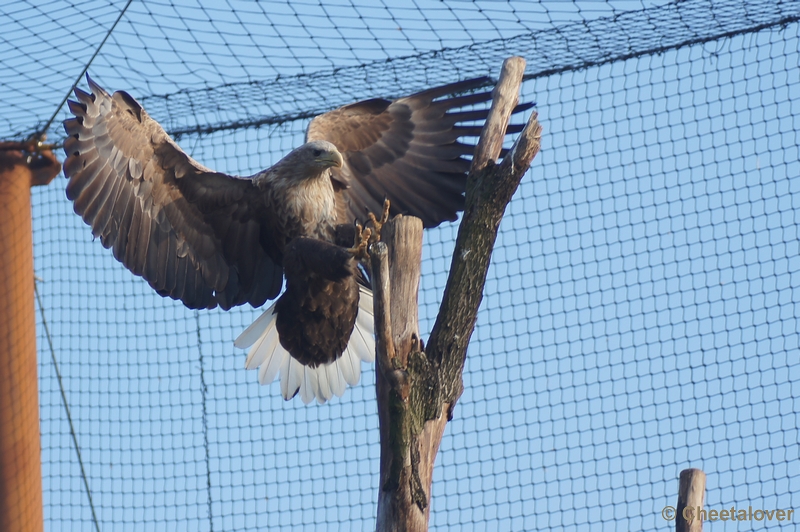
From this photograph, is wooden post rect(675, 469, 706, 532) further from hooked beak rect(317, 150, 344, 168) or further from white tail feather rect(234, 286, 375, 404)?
white tail feather rect(234, 286, 375, 404)

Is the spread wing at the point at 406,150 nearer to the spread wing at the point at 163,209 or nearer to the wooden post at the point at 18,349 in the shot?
the spread wing at the point at 163,209

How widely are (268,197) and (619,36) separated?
1.77m

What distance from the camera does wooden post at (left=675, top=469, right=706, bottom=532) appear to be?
3.15m

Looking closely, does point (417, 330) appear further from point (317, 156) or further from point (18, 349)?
point (18, 349)

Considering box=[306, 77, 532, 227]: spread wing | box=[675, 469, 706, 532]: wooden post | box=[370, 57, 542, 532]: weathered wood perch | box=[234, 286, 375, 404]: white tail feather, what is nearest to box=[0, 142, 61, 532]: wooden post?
box=[234, 286, 375, 404]: white tail feather

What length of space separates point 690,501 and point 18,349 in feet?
9.81

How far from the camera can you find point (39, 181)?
5430 mm

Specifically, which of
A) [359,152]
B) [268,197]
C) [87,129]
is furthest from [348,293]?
[87,129]

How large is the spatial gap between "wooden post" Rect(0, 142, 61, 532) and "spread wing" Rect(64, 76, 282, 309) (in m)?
0.67

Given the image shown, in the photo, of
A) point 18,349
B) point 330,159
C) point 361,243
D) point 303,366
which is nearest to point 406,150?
point 330,159

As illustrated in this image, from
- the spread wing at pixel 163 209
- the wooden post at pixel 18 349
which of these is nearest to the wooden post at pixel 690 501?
the spread wing at pixel 163 209

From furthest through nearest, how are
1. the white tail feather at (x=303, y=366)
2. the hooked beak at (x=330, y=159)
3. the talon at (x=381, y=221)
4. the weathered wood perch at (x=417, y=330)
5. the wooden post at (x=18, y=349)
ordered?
1. the white tail feather at (x=303, y=366)
2. the wooden post at (x=18, y=349)
3. the hooked beak at (x=330, y=159)
4. the talon at (x=381, y=221)
5. the weathered wood perch at (x=417, y=330)

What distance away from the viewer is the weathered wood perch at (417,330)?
123 inches

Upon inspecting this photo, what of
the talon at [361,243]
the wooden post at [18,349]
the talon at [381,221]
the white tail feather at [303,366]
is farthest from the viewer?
the white tail feather at [303,366]
